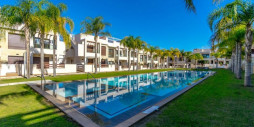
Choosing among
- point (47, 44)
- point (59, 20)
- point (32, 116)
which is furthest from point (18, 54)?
point (32, 116)

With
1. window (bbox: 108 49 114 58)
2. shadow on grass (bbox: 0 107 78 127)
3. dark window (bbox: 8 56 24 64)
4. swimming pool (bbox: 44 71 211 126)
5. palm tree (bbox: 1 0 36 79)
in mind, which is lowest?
swimming pool (bbox: 44 71 211 126)

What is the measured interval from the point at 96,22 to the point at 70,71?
973 cm

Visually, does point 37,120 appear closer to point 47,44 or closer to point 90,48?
point 47,44

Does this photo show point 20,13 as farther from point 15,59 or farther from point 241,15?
point 241,15

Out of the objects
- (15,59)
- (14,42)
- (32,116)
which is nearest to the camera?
(32,116)

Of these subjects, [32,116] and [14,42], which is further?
[14,42]

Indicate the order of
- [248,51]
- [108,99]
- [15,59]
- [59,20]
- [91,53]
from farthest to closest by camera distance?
[91,53], [15,59], [59,20], [248,51], [108,99]

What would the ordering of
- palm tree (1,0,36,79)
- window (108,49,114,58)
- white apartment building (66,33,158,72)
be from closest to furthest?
1. palm tree (1,0,36,79)
2. white apartment building (66,33,158,72)
3. window (108,49,114,58)

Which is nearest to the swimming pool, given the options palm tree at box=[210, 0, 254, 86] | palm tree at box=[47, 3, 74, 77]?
palm tree at box=[210, 0, 254, 86]

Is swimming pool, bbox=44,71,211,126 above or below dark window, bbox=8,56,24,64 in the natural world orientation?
below

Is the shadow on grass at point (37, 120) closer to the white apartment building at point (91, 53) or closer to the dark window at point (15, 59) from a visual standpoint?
the dark window at point (15, 59)

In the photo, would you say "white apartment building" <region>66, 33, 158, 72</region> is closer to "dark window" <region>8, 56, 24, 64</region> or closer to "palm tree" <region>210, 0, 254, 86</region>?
"dark window" <region>8, 56, 24, 64</region>

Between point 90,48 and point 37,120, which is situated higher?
point 90,48

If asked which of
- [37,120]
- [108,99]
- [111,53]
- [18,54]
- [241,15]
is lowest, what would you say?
[108,99]
